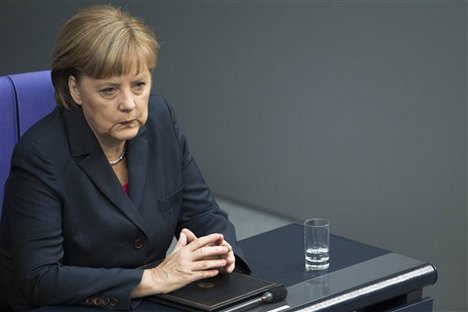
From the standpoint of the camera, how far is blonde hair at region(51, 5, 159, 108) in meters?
2.64

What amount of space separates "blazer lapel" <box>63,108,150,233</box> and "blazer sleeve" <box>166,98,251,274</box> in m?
0.22

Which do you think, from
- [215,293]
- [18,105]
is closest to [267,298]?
[215,293]

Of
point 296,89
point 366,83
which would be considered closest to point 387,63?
point 366,83

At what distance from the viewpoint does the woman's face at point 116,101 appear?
2.67 m

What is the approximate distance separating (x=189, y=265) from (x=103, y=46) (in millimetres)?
532

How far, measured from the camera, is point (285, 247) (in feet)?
9.52

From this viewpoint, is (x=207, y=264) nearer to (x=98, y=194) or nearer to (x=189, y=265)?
(x=189, y=265)

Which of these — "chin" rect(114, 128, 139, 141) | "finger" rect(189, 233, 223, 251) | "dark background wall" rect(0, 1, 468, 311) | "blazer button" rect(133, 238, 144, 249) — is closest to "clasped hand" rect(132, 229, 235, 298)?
"finger" rect(189, 233, 223, 251)

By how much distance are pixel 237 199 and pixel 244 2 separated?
94cm

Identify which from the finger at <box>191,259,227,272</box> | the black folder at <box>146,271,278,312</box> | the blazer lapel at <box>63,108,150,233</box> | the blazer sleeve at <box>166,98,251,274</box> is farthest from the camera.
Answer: the blazer sleeve at <box>166,98,251,274</box>

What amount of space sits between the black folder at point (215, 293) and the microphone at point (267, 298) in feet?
0.03

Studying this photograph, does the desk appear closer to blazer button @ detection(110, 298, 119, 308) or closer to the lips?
blazer button @ detection(110, 298, 119, 308)

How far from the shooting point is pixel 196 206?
9.72 ft

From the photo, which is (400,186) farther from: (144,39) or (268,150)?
(144,39)
